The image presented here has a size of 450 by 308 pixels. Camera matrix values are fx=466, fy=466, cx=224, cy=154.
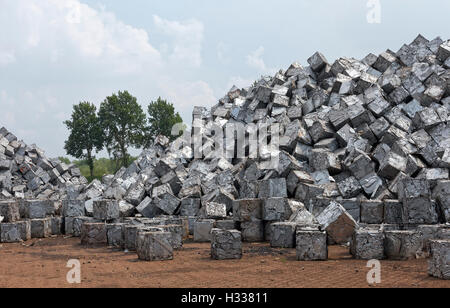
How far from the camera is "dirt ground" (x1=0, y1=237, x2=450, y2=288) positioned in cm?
714

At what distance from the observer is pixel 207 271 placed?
832cm

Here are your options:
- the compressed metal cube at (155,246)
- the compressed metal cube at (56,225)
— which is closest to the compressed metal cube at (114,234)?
the compressed metal cube at (155,246)

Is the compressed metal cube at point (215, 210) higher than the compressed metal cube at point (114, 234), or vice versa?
the compressed metal cube at point (215, 210)

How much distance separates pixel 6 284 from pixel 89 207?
910cm

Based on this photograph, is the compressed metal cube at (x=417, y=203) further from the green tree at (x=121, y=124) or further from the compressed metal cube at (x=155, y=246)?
the green tree at (x=121, y=124)

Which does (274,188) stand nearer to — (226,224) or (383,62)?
(226,224)

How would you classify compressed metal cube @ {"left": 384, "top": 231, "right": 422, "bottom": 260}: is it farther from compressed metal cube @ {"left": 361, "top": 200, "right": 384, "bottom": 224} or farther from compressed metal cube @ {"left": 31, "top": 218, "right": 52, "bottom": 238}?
compressed metal cube @ {"left": 31, "top": 218, "right": 52, "bottom": 238}

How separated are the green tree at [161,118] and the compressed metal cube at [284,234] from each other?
111 feet

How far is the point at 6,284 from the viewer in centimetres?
740

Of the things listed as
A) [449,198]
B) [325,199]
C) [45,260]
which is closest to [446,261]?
[449,198]

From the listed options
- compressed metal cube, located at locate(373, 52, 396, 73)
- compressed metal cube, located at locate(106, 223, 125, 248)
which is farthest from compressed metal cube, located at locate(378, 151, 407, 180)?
compressed metal cube, located at locate(106, 223, 125, 248)

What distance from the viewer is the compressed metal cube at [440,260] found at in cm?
728

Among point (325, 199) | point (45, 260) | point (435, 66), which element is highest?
point (435, 66)
